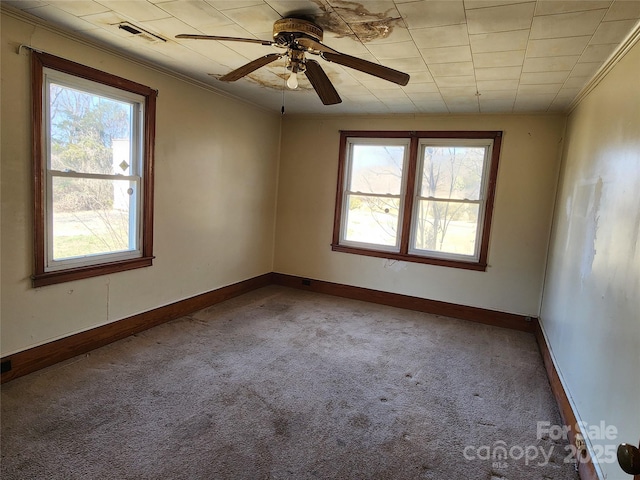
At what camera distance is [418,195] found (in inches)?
191

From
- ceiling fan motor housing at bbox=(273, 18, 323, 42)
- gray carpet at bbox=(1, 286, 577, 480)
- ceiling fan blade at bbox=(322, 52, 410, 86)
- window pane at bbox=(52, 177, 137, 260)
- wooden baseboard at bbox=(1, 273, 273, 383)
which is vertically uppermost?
ceiling fan motor housing at bbox=(273, 18, 323, 42)

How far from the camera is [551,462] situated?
86.1 inches

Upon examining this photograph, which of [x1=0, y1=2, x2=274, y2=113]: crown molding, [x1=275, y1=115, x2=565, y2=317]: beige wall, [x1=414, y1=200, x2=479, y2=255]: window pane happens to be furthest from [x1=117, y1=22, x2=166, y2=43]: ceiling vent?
[x1=414, y1=200, x2=479, y2=255]: window pane

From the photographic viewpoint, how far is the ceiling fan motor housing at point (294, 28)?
2.21 metres

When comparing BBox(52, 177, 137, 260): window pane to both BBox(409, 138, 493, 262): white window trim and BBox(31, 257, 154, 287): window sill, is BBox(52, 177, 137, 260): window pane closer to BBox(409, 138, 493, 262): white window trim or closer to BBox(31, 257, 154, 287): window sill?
BBox(31, 257, 154, 287): window sill

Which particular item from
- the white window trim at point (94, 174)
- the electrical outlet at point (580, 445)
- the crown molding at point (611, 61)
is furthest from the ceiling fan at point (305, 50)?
the electrical outlet at point (580, 445)

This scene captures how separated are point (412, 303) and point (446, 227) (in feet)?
3.54

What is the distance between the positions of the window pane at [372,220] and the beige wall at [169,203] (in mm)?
1205

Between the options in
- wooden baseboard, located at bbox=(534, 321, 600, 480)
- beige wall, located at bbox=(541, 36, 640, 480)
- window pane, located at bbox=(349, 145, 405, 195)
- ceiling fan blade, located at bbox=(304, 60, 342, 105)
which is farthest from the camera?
window pane, located at bbox=(349, 145, 405, 195)

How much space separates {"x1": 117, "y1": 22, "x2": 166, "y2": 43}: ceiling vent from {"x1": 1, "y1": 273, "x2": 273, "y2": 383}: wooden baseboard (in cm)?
237

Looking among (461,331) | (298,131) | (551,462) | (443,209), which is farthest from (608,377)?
(298,131)

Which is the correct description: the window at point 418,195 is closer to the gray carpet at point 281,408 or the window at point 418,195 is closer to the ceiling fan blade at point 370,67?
the gray carpet at point 281,408

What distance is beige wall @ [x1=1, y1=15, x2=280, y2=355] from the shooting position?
8.43ft

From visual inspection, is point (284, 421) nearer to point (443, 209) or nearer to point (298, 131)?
point (443, 209)
